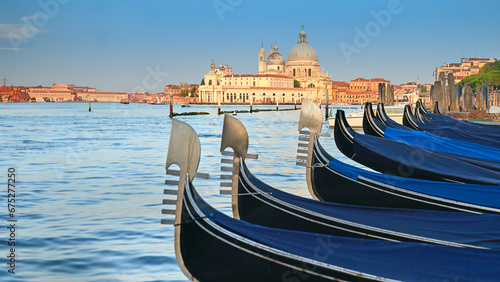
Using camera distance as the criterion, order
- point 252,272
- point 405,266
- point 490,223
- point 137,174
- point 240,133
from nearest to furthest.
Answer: point 405,266, point 252,272, point 490,223, point 240,133, point 137,174

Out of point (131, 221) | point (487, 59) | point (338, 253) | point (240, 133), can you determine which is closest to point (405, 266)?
point (338, 253)

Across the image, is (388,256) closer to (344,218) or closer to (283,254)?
(283,254)

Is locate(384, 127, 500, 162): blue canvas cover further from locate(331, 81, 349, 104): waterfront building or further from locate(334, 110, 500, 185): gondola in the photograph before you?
locate(331, 81, 349, 104): waterfront building

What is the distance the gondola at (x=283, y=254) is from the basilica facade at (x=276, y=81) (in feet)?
272

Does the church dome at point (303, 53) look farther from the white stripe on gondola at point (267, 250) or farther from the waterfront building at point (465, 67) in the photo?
the white stripe on gondola at point (267, 250)

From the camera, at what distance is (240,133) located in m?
3.42

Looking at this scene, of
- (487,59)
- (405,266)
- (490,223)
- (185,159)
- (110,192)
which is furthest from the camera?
(487,59)

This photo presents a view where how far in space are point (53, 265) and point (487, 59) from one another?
107 m

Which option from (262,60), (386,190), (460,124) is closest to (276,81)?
(262,60)

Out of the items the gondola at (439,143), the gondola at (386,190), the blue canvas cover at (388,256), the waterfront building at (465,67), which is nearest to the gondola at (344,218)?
the blue canvas cover at (388,256)

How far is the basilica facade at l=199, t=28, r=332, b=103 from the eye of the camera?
297ft

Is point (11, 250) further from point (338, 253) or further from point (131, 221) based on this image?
point (338, 253)

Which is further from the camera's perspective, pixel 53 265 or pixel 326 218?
pixel 53 265

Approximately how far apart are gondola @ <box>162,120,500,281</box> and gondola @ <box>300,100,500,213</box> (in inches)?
54.9
